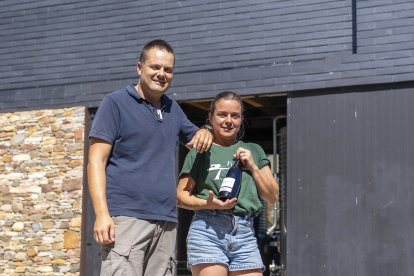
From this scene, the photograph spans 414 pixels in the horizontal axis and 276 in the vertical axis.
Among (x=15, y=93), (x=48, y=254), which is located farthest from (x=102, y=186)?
(x=15, y=93)

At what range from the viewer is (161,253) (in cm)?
370

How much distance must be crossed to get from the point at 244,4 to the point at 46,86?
10.3 ft

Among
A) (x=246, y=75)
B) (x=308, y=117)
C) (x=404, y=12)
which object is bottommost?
(x=308, y=117)

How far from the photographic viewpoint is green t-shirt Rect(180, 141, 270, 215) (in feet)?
13.3

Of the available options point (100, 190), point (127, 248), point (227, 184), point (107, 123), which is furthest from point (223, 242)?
point (107, 123)

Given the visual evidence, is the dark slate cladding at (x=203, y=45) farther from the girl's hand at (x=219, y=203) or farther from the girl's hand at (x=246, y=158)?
the girl's hand at (x=219, y=203)

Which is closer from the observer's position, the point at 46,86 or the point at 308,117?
the point at 308,117

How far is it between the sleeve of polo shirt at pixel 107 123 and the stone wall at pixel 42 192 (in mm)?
6422

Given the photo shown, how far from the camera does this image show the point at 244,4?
371 inches

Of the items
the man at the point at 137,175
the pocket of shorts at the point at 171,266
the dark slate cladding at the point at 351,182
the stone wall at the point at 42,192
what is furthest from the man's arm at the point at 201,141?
the stone wall at the point at 42,192

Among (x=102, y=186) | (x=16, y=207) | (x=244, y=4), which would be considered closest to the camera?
(x=102, y=186)

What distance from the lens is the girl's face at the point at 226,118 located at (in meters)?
4.07

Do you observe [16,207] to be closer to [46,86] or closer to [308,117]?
[46,86]

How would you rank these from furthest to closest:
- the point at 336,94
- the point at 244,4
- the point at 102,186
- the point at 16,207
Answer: the point at 16,207 < the point at 244,4 < the point at 336,94 < the point at 102,186
